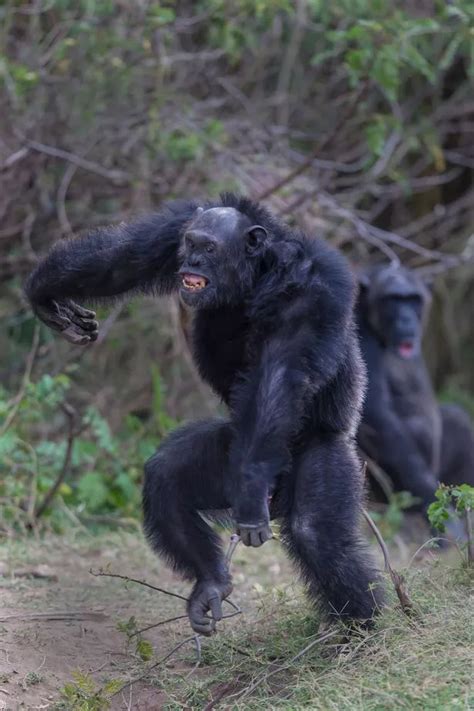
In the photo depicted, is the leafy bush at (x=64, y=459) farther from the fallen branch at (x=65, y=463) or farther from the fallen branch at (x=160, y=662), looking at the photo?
the fallen branch at (x=160, y=662)

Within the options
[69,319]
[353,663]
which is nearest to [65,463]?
[69,319]

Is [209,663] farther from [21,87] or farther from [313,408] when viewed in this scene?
[21,87]

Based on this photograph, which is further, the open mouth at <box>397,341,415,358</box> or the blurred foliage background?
the open mouth at <box>397,341,415,358</box>

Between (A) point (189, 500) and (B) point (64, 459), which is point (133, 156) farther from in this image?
(A) point (189, 500)

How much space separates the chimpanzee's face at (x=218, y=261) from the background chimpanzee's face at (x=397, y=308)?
13.9 feet

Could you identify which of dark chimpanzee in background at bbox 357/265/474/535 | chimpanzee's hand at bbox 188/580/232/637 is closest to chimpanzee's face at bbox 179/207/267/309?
chimpanzee's hand at bbox 188/580/232/637

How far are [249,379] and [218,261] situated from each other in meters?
0.58

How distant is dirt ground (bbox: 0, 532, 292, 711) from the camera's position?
4258 mm

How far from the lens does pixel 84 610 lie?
204 inches

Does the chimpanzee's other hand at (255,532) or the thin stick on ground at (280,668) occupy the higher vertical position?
the chimpanzee's other hand at (255,532)

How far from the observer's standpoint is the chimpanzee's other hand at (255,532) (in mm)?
4059

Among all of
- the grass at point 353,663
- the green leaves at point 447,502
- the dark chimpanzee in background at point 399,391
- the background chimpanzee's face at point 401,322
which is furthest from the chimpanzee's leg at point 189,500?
the background chimpanzee's face at point 401,322

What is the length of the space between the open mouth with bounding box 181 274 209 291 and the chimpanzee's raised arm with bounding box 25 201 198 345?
303mm

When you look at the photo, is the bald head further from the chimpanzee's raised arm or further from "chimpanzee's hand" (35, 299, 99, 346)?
"chimpanzee's hand" (35, 299, 99, 346)
